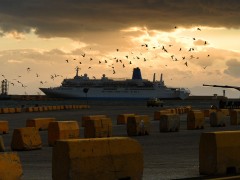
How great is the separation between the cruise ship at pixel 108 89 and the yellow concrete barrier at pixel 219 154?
6571 inches

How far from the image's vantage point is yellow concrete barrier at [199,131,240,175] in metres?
13.4

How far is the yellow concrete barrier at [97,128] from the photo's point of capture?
25.7 meters

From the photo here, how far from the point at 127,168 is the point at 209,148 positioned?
95.8 inches

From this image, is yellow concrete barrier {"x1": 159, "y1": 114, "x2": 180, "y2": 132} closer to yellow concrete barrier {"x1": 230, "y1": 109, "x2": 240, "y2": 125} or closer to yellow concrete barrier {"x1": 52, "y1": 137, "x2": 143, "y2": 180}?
yellow concrete barrier {"x1": 230, "y1": 109, "x2": 240, "y2": 125}

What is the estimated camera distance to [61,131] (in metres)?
22.4

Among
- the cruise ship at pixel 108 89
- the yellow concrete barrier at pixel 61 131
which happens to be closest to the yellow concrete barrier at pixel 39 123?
the yellow concrete barrier at pixel 61 131

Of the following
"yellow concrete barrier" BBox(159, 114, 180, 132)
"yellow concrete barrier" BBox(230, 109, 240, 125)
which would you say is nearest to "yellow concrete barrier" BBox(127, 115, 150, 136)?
"yellow concrete barrier" BBox(159, 114, 180, 132)

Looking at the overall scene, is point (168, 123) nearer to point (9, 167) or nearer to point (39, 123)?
point (39, 123)

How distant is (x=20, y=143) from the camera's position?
20.7 meters

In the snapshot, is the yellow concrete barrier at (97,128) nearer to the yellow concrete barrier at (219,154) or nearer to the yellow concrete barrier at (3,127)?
the yellow concrete barrier at (3,127)

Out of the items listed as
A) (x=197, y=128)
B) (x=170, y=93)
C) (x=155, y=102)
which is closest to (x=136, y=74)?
(x=170, y=93)

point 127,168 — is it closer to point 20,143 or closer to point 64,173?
point 64,173

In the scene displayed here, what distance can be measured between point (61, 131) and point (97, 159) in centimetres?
1115

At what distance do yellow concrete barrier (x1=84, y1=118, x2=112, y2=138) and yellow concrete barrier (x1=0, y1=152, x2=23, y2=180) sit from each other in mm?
13593
